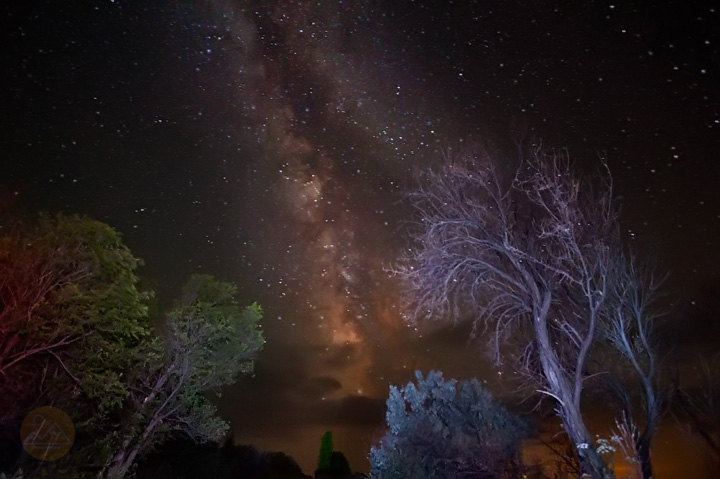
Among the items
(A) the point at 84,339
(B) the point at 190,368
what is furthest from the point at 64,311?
(B) the point at 190,368

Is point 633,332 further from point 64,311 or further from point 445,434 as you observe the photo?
point 64,311

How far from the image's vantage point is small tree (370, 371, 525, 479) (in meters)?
13.3

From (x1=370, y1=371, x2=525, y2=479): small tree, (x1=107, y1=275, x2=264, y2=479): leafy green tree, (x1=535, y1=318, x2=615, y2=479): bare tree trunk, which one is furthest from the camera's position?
(x1=107, y1=275, x2=264, y2=479): leafy green tree

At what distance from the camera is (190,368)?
65.0ft

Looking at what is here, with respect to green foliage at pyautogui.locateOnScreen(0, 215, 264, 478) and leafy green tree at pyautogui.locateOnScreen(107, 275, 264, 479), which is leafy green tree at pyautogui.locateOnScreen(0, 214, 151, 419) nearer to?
green foliage at pyautogui.locateOnScreen(0, 215, 264, 478)

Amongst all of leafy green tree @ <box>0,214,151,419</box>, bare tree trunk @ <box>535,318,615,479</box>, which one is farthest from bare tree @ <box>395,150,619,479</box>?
leafy green tree @ <box>0,214,151,419</box>

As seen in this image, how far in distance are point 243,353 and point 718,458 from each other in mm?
19387

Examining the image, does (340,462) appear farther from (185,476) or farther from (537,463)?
(537,463)

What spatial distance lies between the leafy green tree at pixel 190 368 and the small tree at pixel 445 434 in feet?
27.1

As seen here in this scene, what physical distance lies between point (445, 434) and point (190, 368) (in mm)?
10783

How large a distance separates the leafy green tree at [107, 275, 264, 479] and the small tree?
826cm

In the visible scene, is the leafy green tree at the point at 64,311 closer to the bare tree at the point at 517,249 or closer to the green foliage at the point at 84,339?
the green foliage at the point at 84,339

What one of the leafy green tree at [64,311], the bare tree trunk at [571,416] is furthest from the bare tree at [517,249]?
the leafy green tree at [64,311]

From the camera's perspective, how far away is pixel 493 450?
1327cm
